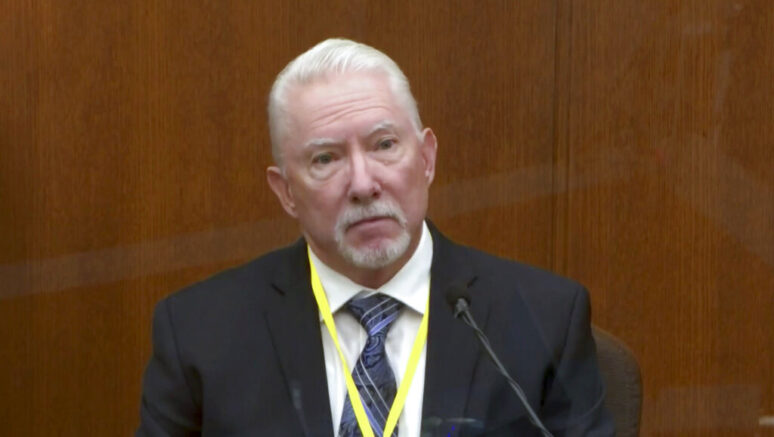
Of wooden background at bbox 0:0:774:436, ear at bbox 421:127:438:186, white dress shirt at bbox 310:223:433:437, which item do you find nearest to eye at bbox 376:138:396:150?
ear at bbox 421:127:438:186

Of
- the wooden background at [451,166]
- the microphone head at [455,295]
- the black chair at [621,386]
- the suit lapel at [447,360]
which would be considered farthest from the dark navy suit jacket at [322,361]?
the wooden background at [451,166]

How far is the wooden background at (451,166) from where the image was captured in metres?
3.15

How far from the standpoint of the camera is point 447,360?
2111mm

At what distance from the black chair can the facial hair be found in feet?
1.57

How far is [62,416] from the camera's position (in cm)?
331

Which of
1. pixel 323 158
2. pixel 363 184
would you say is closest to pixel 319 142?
pixel 323 158

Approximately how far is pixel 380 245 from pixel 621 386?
55cm

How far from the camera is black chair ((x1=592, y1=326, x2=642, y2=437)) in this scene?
87.0 inches

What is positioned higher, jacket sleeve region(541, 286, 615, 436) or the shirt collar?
the shirt collar

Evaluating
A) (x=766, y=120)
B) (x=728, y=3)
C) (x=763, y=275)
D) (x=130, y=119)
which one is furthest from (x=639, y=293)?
(x=130, y=119)

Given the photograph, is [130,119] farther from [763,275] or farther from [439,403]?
[763,275]

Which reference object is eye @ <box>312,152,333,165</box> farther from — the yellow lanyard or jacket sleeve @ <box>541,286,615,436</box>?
jacket sleeve @ <box>541,286,615,436</box>

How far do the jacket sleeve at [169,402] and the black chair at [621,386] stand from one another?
2.57ft

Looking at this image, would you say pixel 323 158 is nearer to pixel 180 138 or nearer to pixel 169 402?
pixel 169 402
